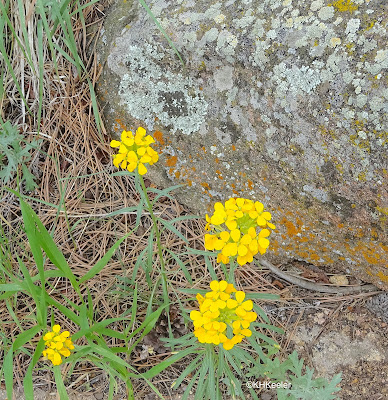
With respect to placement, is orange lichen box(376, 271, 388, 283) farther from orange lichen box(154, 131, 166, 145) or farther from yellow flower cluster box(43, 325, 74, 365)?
yellow flower cluster box(43, 325, 74, 365)

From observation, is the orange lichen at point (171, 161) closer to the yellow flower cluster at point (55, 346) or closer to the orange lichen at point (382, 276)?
the yellow flower cluster at point (55, 346)

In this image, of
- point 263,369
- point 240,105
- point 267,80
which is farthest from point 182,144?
point 263,369

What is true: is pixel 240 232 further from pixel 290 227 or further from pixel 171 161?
pixel 171 161

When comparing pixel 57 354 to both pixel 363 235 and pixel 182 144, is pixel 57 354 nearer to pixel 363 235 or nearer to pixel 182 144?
pixel 182 144

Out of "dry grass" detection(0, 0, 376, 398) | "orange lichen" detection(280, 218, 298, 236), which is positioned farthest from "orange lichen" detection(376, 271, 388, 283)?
"orange lichen" detection(280, 218, 298, 236)

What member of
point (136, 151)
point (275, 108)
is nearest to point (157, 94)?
point (275, 108)

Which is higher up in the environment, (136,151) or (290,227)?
(136,151)

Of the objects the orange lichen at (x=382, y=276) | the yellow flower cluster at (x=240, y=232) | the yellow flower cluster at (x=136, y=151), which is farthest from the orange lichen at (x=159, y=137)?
the orange lichen at (x=382, y=276)
